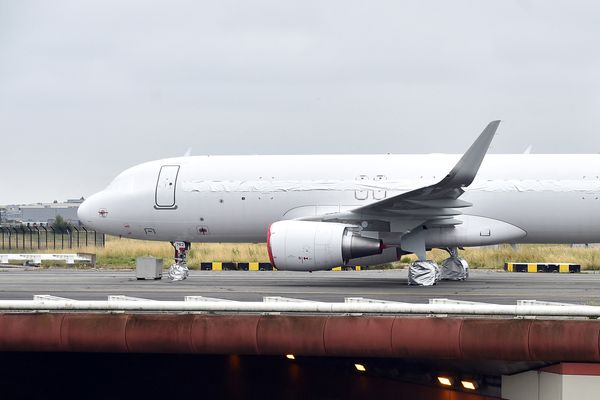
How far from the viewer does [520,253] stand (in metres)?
46.6

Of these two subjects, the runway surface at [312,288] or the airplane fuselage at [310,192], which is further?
the airplane fuselage at [310,192]

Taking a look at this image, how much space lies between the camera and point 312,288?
26.0m

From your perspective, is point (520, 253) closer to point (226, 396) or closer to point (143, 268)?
point (143, 268)

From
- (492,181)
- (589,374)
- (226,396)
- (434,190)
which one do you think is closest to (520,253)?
(492,181)

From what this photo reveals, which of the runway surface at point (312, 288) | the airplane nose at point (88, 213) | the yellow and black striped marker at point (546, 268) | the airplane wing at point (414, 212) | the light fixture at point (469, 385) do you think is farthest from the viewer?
the yellow and black striped marker at point (546, 268)

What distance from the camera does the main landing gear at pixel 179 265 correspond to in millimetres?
30094

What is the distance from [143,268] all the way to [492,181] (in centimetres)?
1089

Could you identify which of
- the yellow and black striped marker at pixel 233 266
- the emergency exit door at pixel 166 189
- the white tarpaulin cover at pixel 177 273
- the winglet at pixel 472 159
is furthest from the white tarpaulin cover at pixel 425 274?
the yellow and black striped marker at pixel 233 266

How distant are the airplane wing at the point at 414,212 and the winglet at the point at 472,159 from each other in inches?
1.2

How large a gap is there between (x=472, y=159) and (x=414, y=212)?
264 cm

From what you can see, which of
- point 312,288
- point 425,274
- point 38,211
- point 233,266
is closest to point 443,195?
point 425,274

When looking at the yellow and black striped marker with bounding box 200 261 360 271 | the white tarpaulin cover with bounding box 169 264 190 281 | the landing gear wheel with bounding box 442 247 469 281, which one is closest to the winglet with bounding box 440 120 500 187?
the landing gear wheel with bounding box 442 247 469 281

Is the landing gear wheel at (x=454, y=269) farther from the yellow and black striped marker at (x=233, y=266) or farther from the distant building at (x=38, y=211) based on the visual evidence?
the distant building at (x=38, y=211)

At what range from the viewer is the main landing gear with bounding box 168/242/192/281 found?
3009cm
